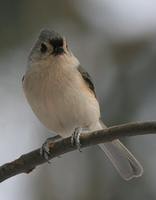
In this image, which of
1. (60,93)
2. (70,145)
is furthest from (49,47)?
(70,145)

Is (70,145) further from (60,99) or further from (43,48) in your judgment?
(43,48)

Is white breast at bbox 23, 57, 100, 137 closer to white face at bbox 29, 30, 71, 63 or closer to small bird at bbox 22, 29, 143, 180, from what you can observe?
small bird at bbox 22, 29, 143, 180

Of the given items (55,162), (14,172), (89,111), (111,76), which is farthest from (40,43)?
(111,76)

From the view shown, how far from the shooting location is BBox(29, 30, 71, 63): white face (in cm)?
411

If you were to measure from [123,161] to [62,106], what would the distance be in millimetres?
563

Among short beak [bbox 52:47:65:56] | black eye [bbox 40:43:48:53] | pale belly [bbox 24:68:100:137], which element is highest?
black eye [bbox 40:43:48:53]

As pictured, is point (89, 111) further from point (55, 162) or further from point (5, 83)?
point (5, 83)

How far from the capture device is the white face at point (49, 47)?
411 cm

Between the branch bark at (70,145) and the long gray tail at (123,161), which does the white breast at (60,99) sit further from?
the branch bark at (70,145)

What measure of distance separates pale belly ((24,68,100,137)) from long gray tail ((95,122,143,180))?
28 centimetres

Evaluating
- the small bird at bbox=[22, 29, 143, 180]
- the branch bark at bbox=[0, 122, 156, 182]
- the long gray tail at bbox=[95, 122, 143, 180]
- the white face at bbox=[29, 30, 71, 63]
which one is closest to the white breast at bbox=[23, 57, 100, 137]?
the small bird at bbox=[22, 29, 143, 180]

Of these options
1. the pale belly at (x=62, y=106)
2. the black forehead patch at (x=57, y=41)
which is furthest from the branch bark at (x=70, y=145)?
the black forehead patch at (x=57, y=41)

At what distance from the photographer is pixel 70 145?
3016mm

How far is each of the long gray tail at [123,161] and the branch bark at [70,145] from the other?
0.97 m
